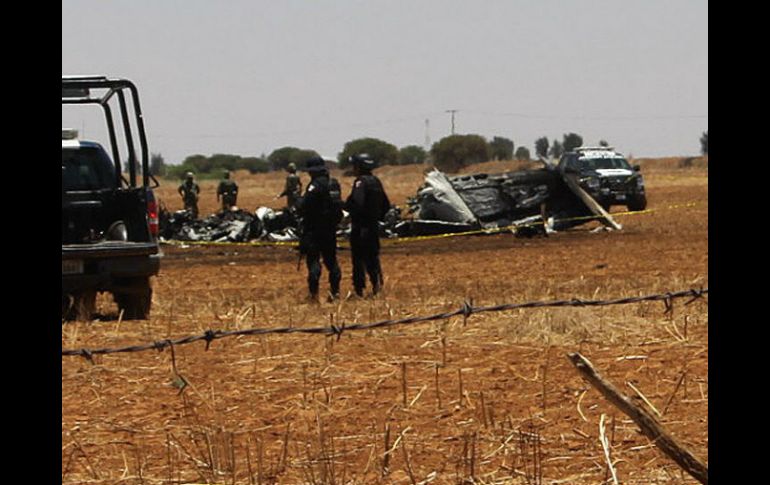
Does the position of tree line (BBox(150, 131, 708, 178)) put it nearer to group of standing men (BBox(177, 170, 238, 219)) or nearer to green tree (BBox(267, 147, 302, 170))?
green tree (BBox(267, 147, 302, 170))

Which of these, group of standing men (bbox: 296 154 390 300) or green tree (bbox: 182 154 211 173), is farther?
green tree (bbox: 182 154 211 173)

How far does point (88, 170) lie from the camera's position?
14141 millimetres

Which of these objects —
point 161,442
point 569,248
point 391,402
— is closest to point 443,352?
point 391,402

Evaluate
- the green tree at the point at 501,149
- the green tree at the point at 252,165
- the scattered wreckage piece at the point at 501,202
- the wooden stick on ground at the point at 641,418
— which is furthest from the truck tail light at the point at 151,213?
the green tree at the point at 252,165

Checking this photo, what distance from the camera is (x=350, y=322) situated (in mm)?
12703

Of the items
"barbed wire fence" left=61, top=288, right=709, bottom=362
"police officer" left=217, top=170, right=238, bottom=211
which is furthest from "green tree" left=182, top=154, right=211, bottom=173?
"barbed wire fence" left=61, top=288, right=709, bottom=362

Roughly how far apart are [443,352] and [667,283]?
7128 millimetres

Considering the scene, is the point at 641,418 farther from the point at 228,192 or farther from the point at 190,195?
the point at 228,192

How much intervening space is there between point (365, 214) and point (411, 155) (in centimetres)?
14164

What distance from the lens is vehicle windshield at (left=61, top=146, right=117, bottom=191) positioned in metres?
14.1

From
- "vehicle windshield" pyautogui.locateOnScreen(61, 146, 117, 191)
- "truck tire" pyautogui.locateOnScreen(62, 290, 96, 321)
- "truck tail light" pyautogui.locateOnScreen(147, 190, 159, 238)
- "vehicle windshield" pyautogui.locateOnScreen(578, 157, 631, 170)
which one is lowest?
"truck tire" pyautogui.locateOnScreen(62, 290, 96, 321)

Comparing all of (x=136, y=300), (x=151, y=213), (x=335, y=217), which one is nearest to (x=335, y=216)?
(x=335, y=217)

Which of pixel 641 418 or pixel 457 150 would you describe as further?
pixel 457 150

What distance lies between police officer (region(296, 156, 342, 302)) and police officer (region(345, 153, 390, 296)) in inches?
8.3
